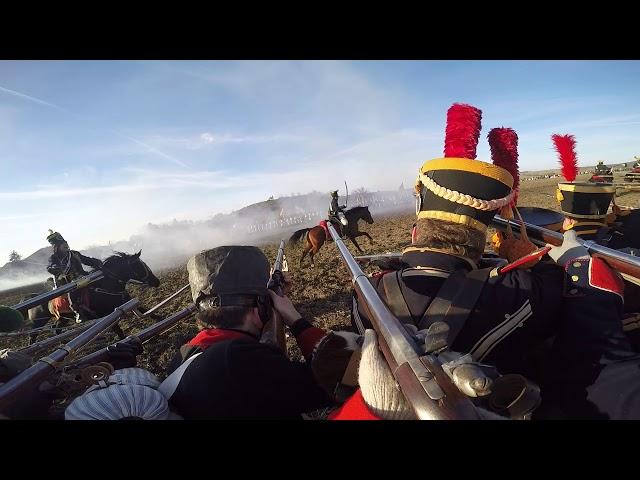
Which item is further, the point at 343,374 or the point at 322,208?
the point at 322,208

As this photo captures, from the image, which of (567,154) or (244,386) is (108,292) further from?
(567,154)

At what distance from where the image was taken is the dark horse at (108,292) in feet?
26.4

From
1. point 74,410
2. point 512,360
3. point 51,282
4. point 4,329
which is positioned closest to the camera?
point 74,410

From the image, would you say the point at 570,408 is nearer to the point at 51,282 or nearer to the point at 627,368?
the point at 627,368

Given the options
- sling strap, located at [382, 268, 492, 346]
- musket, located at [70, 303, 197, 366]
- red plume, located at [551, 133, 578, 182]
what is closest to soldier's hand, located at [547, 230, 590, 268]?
sling strap, located at [382, 268, 492, 346]

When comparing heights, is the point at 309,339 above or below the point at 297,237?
above

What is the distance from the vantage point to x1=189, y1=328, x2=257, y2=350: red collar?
1.77 m

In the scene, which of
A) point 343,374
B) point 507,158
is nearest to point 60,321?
point 343,374

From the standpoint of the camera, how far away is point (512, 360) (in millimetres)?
1943

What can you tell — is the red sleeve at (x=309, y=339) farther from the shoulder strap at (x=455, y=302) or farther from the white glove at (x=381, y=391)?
the white glove at (x=381, y=391)

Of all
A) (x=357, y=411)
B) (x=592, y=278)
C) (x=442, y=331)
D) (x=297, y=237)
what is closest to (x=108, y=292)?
(x=297, y=237)

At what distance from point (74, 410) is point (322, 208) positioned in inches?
2036

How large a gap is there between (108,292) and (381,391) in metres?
9.33

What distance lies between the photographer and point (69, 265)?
868 centimetres
